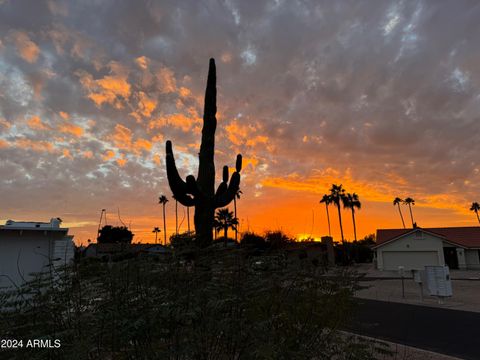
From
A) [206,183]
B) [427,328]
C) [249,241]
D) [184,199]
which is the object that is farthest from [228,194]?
[427,328]

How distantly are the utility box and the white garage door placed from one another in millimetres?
25961

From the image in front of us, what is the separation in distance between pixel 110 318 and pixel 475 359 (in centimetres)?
773

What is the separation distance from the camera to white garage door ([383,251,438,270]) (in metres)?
40.2

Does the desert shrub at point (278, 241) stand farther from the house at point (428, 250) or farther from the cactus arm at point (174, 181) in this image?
the house at point (428, 250)

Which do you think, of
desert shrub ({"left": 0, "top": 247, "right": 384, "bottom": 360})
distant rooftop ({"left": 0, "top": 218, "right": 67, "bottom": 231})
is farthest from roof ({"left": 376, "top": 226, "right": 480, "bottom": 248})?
desert shrub ({"left": 0, "top": 247, "right": 384, "bottom": 360})

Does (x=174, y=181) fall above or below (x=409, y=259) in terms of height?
above

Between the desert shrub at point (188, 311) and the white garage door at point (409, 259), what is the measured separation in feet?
134

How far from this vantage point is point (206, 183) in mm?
12156

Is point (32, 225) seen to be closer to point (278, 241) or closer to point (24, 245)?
point (24, 245)

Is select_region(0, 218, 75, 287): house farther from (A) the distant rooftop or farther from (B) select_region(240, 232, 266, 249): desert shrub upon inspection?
(B) select_region(240, 232, 266, 249): desert shrub

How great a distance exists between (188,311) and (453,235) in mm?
48366

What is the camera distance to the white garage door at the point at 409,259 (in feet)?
132

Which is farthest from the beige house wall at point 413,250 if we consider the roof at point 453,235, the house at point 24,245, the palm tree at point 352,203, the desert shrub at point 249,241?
the house at point 24,245

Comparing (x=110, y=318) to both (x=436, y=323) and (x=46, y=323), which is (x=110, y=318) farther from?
(x=436, y=323)
